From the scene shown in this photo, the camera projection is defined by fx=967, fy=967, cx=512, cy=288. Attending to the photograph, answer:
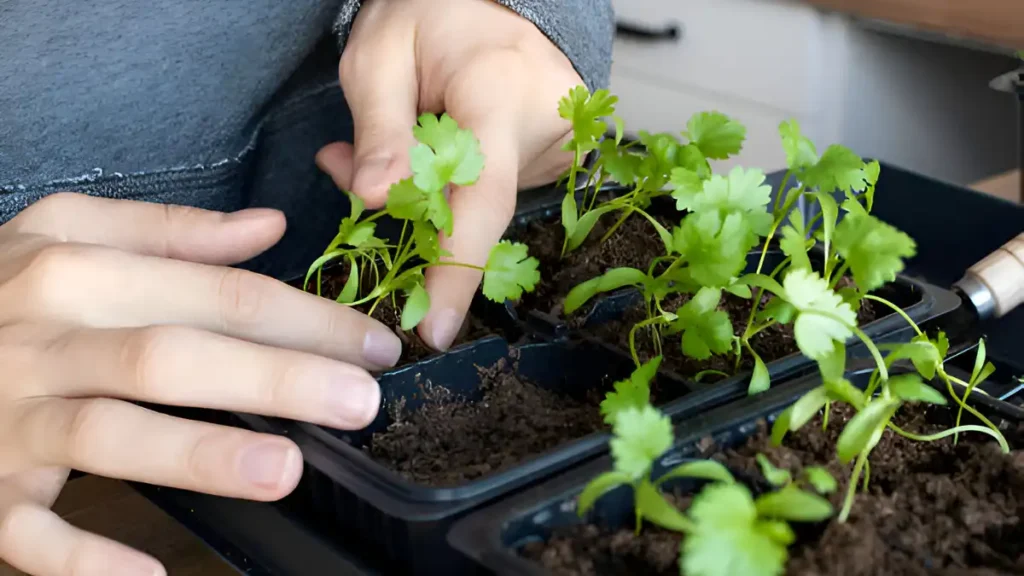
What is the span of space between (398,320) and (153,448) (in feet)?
0.67

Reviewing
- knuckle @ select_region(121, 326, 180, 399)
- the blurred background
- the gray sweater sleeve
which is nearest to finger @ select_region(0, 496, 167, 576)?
knuckle @ select_region(121, 326, 180, 399)

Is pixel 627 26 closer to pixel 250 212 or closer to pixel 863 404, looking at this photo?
pixel 250 212

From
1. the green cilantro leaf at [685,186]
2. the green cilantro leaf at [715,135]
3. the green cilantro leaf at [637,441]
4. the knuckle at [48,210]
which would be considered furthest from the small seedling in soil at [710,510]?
the knuckle at [48,210]

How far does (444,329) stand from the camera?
0.70 m

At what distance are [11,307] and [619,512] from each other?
491 mm

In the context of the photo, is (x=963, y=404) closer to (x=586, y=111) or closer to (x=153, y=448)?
(x=586, y=111)

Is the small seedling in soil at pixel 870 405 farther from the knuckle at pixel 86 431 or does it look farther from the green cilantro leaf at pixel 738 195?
the knuckle at pixel 86 431

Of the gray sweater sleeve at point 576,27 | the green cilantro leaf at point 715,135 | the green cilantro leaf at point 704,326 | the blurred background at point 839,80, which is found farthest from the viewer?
the blurred background at point 839,80

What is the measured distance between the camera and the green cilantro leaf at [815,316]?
20.7 inches

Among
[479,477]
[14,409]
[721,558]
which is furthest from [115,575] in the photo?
[721,558]

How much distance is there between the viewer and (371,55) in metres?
0.92

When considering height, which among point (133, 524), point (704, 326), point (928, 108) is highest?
point (704, 326)

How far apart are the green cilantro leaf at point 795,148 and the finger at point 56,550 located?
1.67ft

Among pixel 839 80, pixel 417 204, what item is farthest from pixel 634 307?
pixel 839 80
